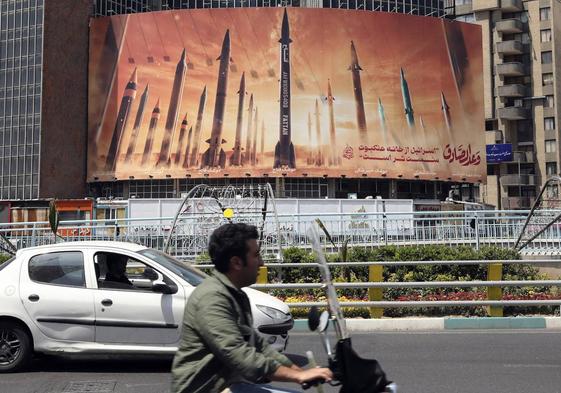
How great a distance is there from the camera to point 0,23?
58.5 m

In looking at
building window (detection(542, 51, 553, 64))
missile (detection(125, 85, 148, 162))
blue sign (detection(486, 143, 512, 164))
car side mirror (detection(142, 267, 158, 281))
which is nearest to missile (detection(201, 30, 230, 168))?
missile (detection(125, 85, 148, 162))

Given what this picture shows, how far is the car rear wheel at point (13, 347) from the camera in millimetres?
7484

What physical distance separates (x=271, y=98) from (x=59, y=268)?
4656 cm

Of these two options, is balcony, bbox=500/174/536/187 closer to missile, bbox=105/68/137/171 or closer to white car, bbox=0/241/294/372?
missile, bbox=105/68/137/171

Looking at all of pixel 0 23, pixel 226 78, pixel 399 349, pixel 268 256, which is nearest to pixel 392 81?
pixel 226 78

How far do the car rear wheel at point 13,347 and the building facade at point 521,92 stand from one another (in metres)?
65.3

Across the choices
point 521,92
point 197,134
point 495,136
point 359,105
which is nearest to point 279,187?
point 197,134

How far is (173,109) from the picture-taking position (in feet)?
176

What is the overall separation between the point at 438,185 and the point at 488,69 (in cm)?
1791

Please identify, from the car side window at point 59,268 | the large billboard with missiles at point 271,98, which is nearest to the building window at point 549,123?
the large billboard with missiles at point 271,98

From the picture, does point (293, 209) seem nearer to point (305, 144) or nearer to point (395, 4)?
point (305, 144)

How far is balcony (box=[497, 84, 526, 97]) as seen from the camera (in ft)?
223

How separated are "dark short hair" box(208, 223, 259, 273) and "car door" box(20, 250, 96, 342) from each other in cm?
467

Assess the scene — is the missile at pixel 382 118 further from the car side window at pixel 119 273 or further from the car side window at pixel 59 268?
the car side window at pixel 59 268
